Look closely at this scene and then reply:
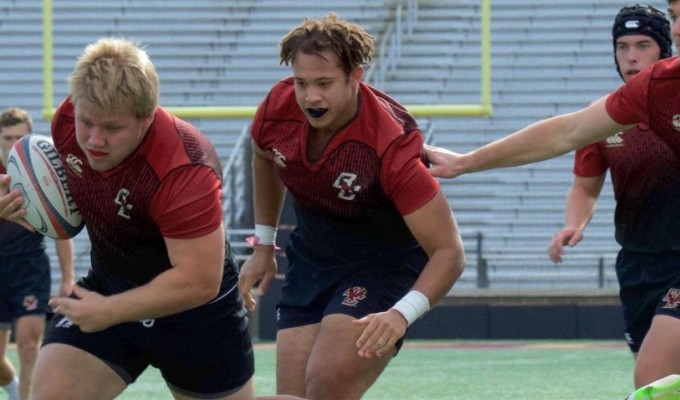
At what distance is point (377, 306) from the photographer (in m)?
5.60

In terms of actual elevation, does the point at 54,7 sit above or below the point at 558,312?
above

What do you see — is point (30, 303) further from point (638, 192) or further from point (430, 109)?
point (430, 109)

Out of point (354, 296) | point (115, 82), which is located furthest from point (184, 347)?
point (115, 82)

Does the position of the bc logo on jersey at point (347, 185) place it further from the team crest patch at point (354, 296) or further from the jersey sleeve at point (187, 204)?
the jersey sleeve at point (187, 204)

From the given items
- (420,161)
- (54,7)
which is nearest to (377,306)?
(420,161)

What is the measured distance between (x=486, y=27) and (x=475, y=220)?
12.1ft

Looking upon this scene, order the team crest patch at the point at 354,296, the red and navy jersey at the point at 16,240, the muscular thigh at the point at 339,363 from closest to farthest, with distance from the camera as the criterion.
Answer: the muscular thigh at the point at 339,363 → the team crest patch at the point at 354,296 → the red and navy jersey at the point at 16,240

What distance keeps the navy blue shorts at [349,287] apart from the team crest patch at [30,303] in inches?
142

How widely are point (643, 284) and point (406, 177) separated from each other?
1.40m

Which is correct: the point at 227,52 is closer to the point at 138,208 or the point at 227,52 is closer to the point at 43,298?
the point at 43,298

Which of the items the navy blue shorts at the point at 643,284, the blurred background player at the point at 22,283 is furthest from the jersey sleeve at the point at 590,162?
the blurred background player at the point at 22,283

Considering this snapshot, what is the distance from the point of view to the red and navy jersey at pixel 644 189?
20.0 feet

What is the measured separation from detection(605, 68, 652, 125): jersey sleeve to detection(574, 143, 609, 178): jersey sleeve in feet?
3.98

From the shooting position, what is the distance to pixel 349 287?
223 inches
